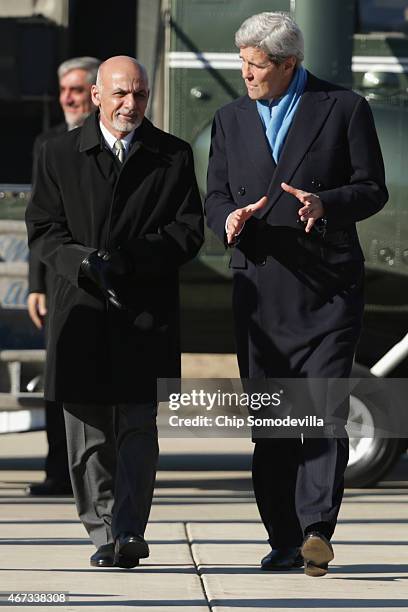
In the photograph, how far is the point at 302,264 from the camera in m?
6.24

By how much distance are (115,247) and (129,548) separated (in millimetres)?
1049

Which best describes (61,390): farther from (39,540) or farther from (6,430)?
(6,430)

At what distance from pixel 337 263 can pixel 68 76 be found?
276 cm

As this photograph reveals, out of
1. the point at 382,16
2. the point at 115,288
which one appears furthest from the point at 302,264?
the point at 382,16

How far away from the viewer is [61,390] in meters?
6.31

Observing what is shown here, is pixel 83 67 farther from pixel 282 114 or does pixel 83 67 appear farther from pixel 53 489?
pixel 282 114

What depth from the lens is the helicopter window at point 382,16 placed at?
8828 millimetres

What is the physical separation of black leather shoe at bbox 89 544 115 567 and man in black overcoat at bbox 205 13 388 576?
0.54 m

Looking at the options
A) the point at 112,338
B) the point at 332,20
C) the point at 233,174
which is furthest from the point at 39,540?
the point at 332,20

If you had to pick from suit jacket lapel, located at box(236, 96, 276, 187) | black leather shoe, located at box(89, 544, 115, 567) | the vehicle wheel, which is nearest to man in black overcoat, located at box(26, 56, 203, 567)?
black leather shoe, located at box(89, 544, 115, 567)

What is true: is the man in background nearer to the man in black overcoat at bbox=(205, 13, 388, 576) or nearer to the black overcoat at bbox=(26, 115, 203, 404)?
the black overcoat at bbox=(26, 115, 203, 404)

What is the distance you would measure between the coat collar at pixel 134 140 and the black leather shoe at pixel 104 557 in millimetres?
1395

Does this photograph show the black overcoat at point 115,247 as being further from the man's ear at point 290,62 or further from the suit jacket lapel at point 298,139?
the man's ear at point 290,62

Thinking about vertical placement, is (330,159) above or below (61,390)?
above
